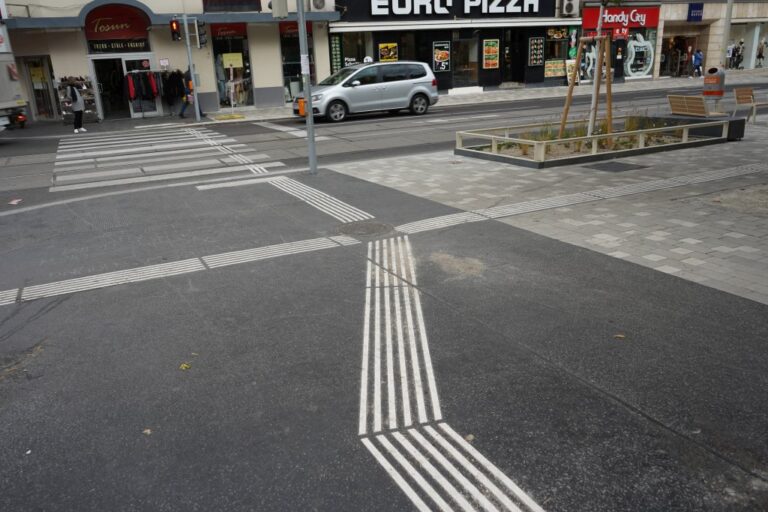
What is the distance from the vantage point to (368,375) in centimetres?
427

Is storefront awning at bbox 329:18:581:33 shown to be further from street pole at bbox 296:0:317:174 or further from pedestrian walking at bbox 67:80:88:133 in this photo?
street pole at bbox 296:0:317:174

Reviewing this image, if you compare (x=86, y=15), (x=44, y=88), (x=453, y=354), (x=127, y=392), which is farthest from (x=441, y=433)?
(x=44, y=88)

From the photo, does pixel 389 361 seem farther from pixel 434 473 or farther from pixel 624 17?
pixel 624 17

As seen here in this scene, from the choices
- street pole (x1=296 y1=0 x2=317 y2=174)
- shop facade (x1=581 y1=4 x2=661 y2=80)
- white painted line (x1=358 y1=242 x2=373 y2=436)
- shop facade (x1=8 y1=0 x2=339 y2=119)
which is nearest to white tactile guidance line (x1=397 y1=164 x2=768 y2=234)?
white painted line (x1=358 y1=242 x2=373 y2=436)

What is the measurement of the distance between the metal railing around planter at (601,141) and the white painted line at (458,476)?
29.2 feet

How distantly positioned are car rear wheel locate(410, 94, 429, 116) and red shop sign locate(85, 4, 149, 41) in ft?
37.1

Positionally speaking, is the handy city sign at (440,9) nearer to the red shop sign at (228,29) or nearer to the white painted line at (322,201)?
the red shop sign at (228,29)

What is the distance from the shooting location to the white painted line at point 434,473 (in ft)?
9.86

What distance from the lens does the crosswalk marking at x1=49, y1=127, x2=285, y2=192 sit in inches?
495

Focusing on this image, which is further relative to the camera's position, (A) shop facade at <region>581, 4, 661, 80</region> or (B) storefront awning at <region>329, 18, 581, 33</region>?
(A) shop facade at <region>581, 4, 661, 80</region>

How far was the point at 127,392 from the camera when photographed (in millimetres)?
4133

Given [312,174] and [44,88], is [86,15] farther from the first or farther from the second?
[312,174]

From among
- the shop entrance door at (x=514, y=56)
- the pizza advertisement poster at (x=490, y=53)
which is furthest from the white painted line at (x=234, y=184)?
the shop entrance door at (x=514, y=56)

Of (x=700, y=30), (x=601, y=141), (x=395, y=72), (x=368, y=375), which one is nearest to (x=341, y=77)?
(x=395, y=72)
